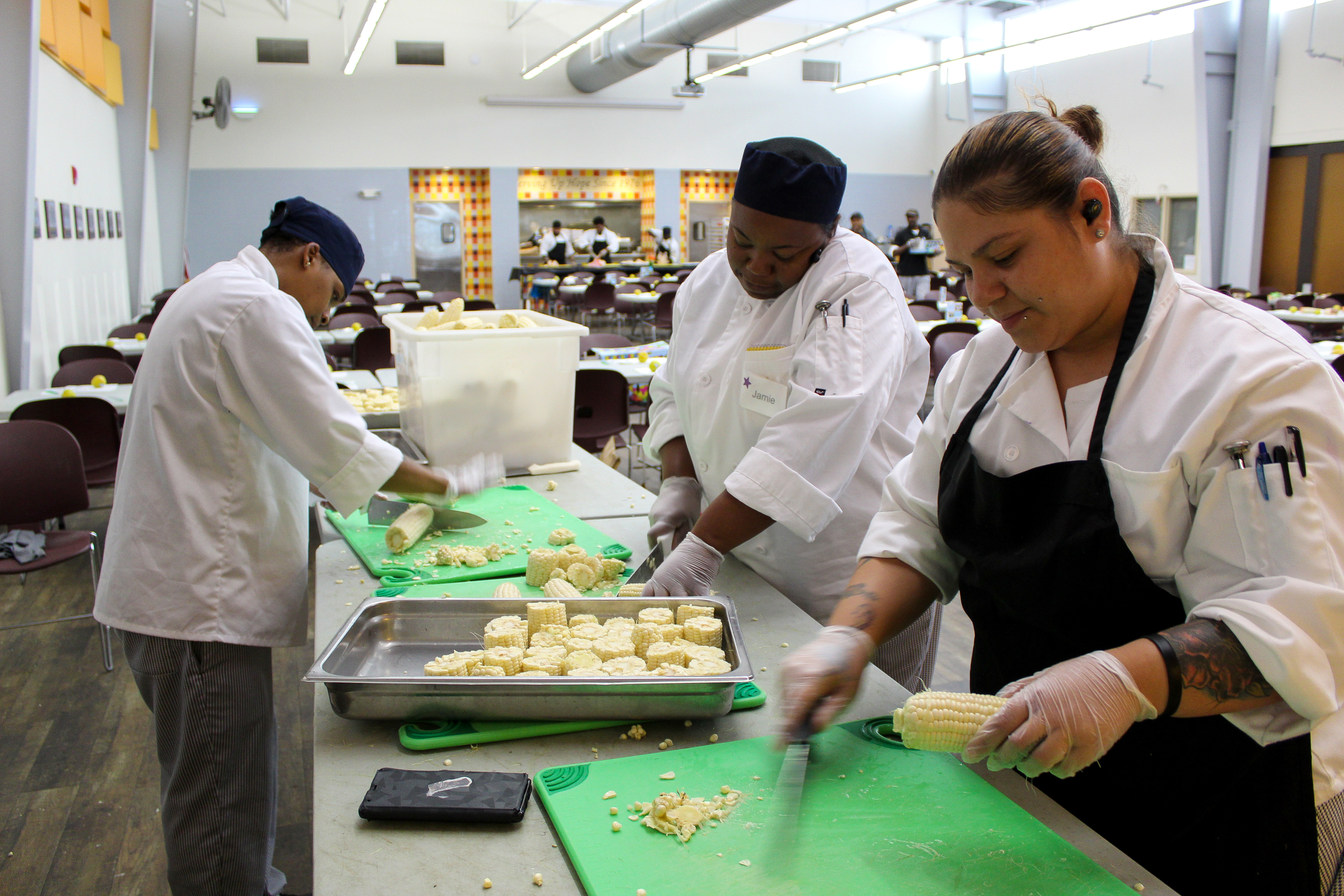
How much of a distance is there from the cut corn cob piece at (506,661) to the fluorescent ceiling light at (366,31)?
9136mm

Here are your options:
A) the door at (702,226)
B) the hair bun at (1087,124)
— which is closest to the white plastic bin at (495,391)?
the hair bun at (1087,124)

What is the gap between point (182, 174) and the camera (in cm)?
1166

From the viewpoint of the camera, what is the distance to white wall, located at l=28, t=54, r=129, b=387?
6891 mm

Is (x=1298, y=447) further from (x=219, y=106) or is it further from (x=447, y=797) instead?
(x=219, y=106)

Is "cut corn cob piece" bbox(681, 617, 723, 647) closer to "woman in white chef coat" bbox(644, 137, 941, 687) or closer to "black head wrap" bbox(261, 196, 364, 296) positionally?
"woman in white chef coat" bbox(644, 137, 941, 687)

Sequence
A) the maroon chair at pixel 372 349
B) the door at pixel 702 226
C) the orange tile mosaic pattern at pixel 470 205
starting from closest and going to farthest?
the maroon chair at pixel 372 349
the orange tile mosaic pattern at pixel 470 205
the door at pixel 702 226

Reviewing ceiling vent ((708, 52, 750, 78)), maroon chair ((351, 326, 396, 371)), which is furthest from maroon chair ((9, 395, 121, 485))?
ceiling vent ((708, 52, 750, 78))

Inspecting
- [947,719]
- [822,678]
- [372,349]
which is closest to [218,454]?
[822,678]

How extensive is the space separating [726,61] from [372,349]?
12400 millimetres

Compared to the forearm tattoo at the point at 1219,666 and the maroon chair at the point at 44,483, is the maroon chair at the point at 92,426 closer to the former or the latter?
the maroon chair at the point at 44,483

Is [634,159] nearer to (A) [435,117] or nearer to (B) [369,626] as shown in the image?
(A) [435,117]

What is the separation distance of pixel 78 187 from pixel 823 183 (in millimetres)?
8771

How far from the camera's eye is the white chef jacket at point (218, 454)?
1.88 meters

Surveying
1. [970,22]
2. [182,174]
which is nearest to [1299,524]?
[182,174]
